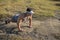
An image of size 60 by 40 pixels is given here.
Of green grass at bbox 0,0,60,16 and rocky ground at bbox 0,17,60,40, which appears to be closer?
rocky ground at bbox 0,17,60,40

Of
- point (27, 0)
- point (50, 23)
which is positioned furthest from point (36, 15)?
point (27, 0)

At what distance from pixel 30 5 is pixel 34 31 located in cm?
312

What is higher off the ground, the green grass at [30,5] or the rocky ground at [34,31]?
the green grass at [30,5]

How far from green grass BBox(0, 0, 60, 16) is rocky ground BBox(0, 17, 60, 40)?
129 centimetres

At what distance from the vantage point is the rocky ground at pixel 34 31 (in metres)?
6.96

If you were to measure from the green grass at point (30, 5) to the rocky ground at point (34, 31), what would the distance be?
129 centimetres

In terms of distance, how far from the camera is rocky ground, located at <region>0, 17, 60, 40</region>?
6965 mm

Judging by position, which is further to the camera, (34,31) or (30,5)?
(30,5)

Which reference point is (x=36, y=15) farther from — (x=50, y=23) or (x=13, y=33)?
(x=13, y=33)

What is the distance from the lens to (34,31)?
733cm

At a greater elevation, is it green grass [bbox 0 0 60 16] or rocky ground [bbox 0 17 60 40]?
green grass [bbox 0 0 60 16]

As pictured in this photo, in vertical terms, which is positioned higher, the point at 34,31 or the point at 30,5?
the point at 30,5

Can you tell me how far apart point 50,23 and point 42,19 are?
0.61 m

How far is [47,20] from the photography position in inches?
331
